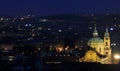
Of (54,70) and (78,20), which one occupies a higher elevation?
(54,70)

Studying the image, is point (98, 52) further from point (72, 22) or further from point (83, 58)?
point (72, 22)

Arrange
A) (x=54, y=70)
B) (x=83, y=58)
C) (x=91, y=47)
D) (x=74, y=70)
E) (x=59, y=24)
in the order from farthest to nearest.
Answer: (x=59, y=24), (x=91, y=47), (x=83, y=58), (x=74, y=70), (x=54, y=70)

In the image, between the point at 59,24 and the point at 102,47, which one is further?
the point at 59,24

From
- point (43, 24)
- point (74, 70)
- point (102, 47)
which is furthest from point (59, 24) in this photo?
point (74, 70)

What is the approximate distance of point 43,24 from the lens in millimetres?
174000

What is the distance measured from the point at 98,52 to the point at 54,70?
25.4 metres

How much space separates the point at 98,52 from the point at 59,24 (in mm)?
115813

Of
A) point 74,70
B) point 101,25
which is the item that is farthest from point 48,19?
point 74,70

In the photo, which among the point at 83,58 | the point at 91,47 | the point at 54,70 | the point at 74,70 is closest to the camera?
the point at 54,70

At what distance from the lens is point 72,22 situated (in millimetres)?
176375

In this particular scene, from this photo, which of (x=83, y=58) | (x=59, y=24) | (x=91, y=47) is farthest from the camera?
(x=59, y=24)

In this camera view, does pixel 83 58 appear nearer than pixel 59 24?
Yes

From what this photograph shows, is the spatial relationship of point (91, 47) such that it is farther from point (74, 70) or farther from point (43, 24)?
point (43, 24)

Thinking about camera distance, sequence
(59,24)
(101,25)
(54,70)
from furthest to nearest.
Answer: (59,24) → (101,25) → (54,70)
